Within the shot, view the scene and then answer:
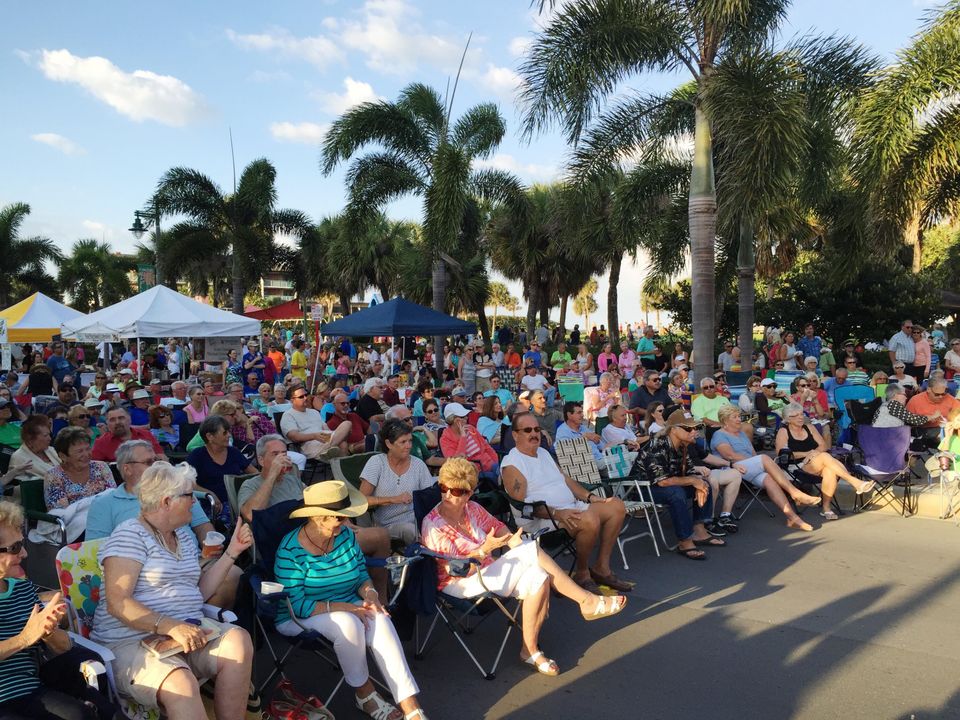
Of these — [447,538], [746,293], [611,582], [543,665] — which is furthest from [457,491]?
[746,293]

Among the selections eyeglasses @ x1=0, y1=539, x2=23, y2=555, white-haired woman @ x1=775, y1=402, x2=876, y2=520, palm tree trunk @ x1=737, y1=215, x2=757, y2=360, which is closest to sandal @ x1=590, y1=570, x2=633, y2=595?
white-haired woman @ x1=775, y1=402, x2=876, y2=520

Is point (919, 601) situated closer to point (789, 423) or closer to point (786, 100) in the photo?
point (789, 423)

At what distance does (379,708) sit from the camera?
3.98 meters

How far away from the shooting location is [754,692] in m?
4.25

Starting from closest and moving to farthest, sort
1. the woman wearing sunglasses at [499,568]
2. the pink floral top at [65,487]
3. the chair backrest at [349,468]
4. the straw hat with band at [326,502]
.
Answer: the straw hat with band at [326,502]
the woman wearing sunglasses at [499,568]
the pink floral top at [65,487]
the chair backrest at [349,468]

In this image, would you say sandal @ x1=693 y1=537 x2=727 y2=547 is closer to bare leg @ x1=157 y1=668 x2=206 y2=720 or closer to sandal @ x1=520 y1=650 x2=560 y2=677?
sandal @ x1=520 y1=650 x2=560 y2=677

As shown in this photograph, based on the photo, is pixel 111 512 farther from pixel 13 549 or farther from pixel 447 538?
pixel 447 538

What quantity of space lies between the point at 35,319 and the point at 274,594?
20.9m

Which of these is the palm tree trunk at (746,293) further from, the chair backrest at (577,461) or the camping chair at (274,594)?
the camping chair at (274,594)

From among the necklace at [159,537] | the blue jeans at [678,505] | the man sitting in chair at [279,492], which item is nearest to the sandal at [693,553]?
the blue jeans at [678,505]

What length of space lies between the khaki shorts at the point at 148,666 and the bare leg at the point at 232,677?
43 millimetres

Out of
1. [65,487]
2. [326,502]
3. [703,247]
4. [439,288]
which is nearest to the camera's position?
[326,502]

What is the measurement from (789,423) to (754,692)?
5089 millimetres

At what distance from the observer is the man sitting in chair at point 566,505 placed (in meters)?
5.97
